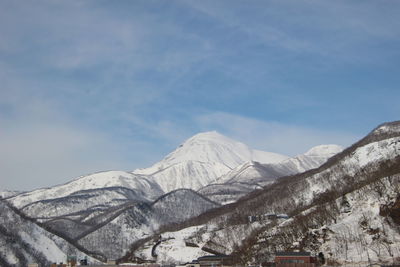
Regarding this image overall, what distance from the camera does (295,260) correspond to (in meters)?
134

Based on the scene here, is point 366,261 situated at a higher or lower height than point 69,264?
lower

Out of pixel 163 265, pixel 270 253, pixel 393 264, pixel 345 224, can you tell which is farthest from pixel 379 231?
pixel 163 265

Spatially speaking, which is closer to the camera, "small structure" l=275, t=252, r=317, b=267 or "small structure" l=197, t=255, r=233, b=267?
"small structure" l=275, t=252, r=317, b=267

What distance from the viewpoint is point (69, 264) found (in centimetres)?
18150

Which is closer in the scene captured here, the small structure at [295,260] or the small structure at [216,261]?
the small structure at [295,260]

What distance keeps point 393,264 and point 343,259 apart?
1613 cm

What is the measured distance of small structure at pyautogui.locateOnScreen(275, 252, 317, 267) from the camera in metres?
132

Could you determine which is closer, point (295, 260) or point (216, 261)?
point (295, 260)

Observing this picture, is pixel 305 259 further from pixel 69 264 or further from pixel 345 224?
pixel 69 264

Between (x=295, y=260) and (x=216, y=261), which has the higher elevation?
(x=216, y=261)

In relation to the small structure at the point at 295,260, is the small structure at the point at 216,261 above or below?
above

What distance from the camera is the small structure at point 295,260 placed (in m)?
132

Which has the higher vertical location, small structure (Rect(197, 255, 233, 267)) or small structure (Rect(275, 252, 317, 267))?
small structure (Rect(197, 255, 233, 267))

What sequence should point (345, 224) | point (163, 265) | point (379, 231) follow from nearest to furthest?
point (379, 231) → point (345, 224) → point (163, 265)
